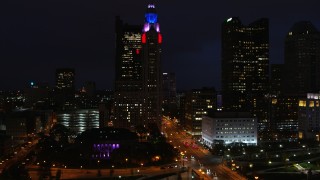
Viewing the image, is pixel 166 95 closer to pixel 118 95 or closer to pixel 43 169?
pixel 118 95

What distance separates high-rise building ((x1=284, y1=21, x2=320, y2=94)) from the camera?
413 feet

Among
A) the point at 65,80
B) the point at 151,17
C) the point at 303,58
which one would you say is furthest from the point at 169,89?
the point at 151,17

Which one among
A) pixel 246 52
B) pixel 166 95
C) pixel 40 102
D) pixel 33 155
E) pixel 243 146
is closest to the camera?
pixel 33 155

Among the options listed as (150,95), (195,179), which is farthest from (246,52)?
(195,179)

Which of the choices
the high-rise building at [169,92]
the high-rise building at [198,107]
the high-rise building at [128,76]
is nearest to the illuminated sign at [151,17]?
the high-rise building at [128,76]

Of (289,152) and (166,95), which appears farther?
(166,95)

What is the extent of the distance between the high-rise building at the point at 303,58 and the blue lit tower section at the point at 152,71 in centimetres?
5501

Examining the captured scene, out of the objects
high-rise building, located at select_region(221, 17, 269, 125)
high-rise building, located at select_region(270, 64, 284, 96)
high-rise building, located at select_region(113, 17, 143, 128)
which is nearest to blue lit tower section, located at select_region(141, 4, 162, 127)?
high-rise building, located at select_region(113, 17, 143, 128)

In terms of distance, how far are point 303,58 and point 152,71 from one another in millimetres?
58780

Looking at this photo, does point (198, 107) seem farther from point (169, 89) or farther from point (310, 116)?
point (169, 89)

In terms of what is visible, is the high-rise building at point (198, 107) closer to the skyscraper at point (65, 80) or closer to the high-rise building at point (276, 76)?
the high-rise building at point (276, 76)

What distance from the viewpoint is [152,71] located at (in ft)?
279

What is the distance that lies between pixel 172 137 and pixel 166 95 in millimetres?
86034

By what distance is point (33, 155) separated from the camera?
5834 cm
